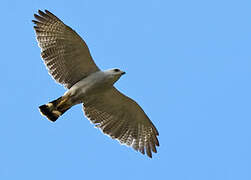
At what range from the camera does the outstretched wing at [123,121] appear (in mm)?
15445

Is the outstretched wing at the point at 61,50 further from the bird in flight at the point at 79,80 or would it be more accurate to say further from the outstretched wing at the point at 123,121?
the outstretched wing at the point at 123,121

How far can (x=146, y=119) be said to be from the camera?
15.7m

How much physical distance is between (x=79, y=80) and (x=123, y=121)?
1.85 m

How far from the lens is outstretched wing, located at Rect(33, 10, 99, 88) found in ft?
48.0

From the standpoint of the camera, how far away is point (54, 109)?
48.9 ft

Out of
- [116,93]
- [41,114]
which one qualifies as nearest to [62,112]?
[41,114]

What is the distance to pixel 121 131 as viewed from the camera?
15789 mm

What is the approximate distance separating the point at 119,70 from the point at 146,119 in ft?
6.40

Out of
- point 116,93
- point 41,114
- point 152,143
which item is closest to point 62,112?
point 41,114

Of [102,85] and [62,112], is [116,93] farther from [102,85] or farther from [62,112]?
[62,112]

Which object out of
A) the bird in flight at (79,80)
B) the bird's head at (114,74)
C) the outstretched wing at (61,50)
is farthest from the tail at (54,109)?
the bird's head at (114,74)

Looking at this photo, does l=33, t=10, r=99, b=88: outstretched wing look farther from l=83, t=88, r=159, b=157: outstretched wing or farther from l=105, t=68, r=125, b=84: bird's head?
l=83, t=88, r=159, b=157: outstretched wing

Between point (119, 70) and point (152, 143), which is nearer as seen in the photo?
point (119, 70)

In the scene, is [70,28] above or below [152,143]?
above
